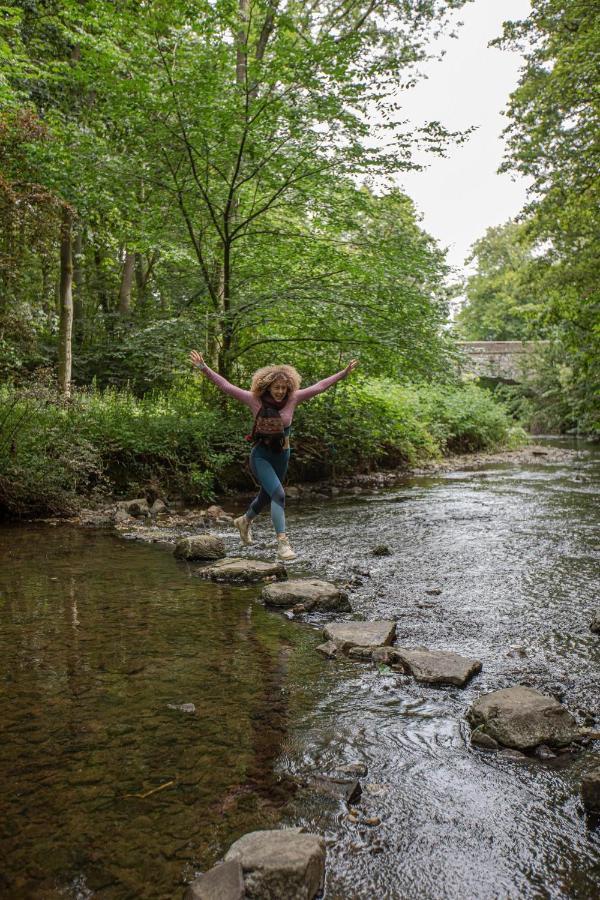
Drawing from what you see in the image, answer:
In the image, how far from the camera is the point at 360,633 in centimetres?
443

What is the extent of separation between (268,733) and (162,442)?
8.39 meters

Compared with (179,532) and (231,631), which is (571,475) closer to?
(179,532)

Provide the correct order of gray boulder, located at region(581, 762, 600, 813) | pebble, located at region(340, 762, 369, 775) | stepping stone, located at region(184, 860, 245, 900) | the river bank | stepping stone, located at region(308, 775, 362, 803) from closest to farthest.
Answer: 1. stepping stone, located at region(184, 860, 245, 900)
2. gray boulder, located at region(581, 762, 600, 813)
3. stepping stone, located at region(308, 775, 362, 803)
4. pebble, located at region(340, 762, 369, 775)
5. the river bank

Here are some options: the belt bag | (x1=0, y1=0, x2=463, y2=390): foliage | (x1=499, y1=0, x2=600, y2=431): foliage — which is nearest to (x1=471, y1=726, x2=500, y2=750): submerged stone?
the belt bag

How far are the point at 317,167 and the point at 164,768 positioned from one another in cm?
1088

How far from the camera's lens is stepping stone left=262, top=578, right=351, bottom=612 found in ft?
17.2

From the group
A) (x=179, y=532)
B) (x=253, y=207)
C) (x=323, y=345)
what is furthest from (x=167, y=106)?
(x=179, y=532)

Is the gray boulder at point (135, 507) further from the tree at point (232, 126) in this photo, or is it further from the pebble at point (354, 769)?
the pebble at point (354, 769)

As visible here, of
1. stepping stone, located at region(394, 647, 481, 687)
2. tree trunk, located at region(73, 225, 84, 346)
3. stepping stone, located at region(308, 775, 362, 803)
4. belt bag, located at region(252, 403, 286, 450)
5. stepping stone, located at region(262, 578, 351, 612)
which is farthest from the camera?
tree trunk, located at region(73, 225, 84, 346)

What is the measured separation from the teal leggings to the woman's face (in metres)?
0.63

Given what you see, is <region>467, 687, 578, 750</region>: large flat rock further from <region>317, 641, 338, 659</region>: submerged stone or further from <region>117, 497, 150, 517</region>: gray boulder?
<region>117, 497, 150, 517</region>: gray boulder

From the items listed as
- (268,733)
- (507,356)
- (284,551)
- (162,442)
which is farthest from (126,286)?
(507,356)

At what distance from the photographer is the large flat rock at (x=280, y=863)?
1.96 meters

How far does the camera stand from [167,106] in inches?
408
